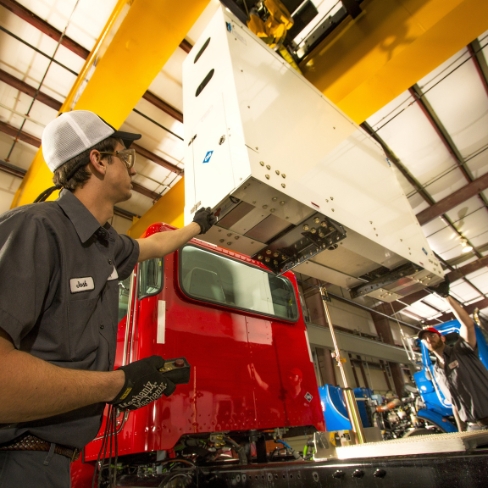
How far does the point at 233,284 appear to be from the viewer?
→ 10.1 ft

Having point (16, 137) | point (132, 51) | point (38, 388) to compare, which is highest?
point (16, 137)

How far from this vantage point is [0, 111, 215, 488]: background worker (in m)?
0.75

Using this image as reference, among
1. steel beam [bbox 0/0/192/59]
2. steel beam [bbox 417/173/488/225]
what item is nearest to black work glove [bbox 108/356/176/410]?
steel beam [bbox 0/0/192/59]

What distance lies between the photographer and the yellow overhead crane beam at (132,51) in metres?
2.72

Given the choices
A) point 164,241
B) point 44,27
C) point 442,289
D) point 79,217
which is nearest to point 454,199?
point 442,289

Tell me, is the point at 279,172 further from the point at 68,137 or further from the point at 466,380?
the point at 466,380

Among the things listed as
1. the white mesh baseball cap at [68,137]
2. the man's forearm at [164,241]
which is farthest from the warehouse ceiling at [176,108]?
the man's forearm at [164,241]

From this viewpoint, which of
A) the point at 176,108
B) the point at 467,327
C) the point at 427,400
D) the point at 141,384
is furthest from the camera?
the point at 176,108

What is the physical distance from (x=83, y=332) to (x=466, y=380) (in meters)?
4.06

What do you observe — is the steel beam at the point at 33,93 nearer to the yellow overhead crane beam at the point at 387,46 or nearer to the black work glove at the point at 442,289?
the yellow overhead crane beam at the point at 387,46

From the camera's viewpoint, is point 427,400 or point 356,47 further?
point 427,400

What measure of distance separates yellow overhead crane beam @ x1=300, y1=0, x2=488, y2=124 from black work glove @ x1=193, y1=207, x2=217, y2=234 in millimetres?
1763

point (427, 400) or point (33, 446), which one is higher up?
point (427, 400)

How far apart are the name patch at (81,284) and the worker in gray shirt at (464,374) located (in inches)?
135
